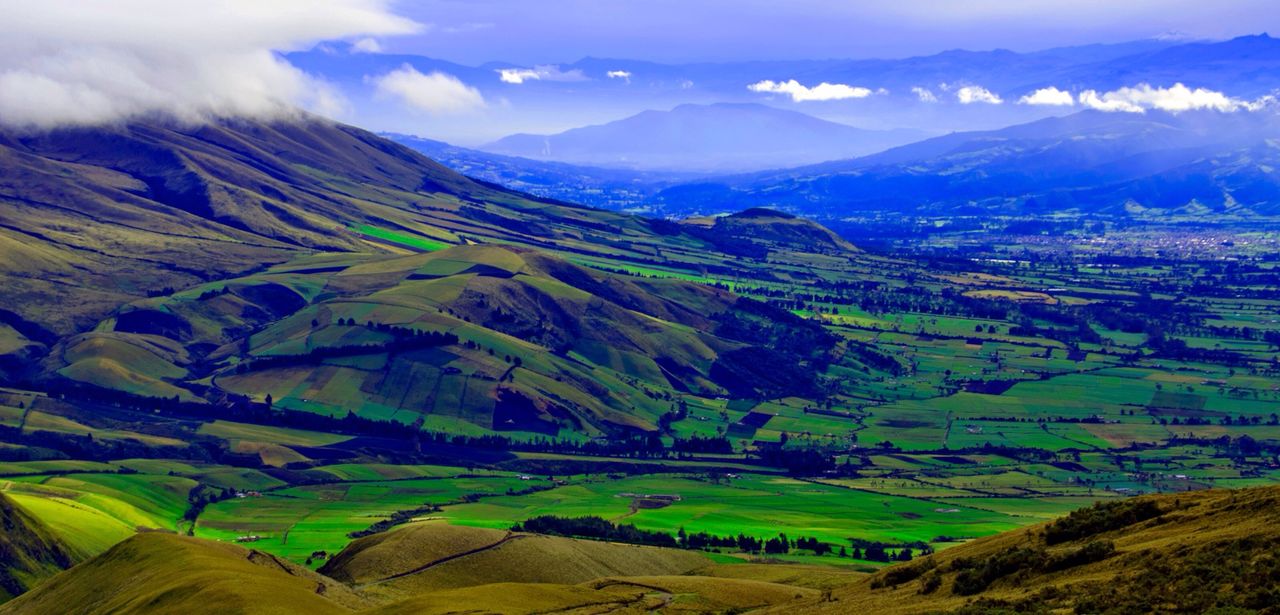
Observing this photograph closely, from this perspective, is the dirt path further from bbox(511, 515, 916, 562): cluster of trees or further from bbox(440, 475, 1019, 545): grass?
bbox(440, 475, 1019, 545): grass

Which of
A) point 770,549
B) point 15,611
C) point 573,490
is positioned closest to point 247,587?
point 15,611

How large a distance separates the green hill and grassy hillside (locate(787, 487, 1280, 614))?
8892 centimetres

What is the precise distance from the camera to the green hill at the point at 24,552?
5103 inches

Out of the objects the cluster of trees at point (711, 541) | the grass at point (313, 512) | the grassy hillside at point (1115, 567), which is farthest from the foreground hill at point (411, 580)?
the grass at point (313, 512)

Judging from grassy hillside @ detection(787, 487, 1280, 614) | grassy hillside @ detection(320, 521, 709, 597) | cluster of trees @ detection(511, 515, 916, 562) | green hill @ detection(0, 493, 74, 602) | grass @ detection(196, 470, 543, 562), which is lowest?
grass @ detection(196, 470, 543, 562)

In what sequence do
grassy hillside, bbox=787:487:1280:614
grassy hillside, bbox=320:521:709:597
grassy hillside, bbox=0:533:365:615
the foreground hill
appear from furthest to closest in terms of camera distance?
grassy hillside, bbox=320:521:709:597, the foreground hill, grassy hillside, bbox=0:533:365:615, grassy hillside, bbox=787:487:1280:614

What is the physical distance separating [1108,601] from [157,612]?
61467 millimetres

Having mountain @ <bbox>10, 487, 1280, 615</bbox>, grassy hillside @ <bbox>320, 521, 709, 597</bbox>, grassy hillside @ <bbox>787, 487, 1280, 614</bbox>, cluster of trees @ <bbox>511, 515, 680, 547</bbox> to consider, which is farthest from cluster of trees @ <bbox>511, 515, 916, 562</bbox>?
grassy hillside @ <bbox>787, 487, 1280, 614</bbox>

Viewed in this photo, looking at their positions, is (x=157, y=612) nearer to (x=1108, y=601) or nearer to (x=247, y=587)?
(x=247, y=587)

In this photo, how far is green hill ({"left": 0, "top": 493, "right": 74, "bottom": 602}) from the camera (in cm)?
12962

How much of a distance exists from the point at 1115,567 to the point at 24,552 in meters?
115

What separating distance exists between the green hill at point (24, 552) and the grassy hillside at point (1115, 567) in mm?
88919

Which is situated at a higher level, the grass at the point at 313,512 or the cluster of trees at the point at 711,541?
the cluster of trees at the point at 711,541

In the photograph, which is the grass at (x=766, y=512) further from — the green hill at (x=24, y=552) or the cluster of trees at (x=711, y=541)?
the green hill at (x=24, y=552)
